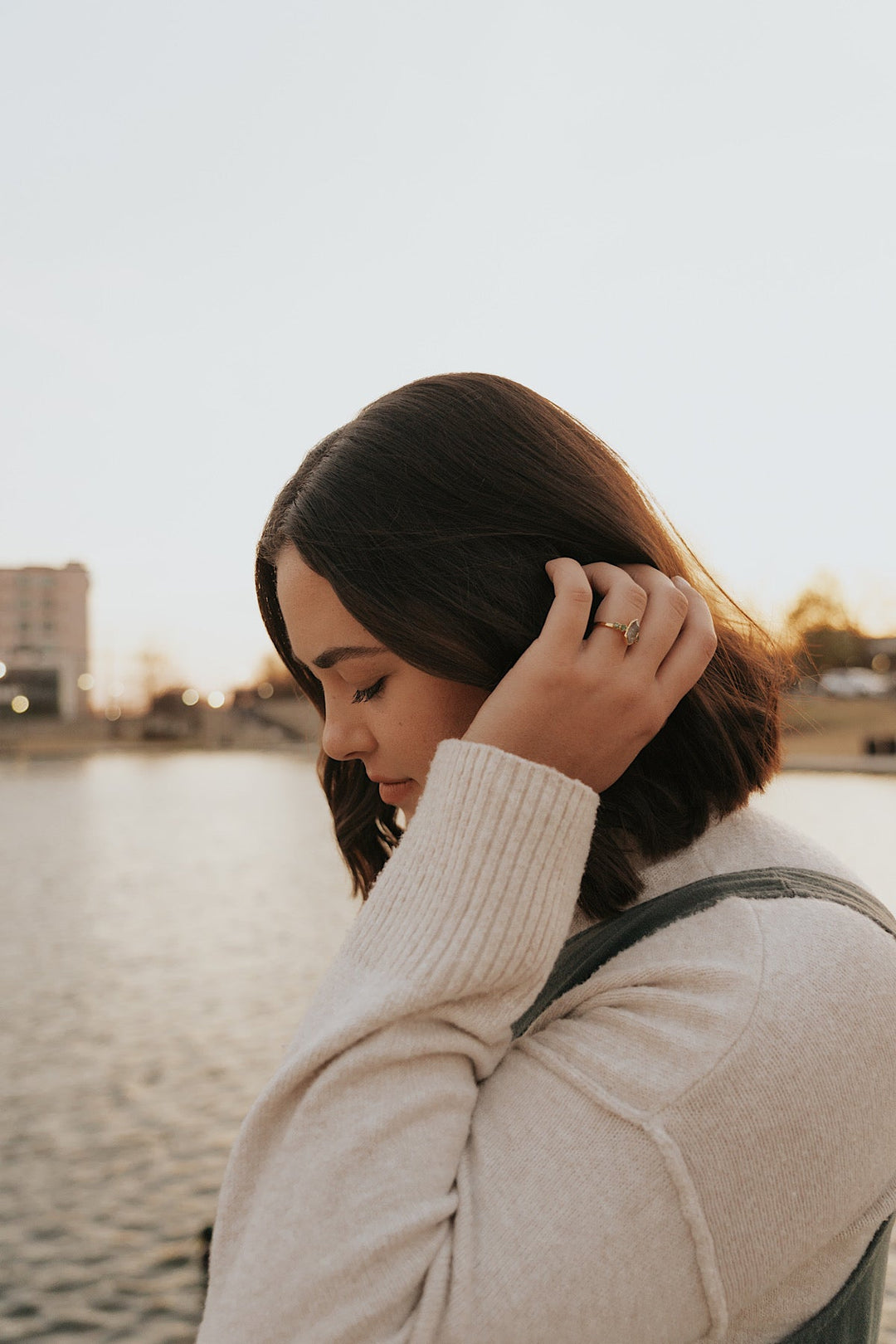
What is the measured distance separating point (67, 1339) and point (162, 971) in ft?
20.0

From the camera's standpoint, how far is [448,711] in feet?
5.05

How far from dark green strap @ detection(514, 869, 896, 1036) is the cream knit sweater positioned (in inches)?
1.3

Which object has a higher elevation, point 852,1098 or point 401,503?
point 401,503

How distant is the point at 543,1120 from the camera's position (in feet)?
3.76

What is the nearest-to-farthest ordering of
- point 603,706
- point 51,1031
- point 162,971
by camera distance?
point 603,706
point 51,1031
point 162,971

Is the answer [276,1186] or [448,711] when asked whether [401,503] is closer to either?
[448,711]

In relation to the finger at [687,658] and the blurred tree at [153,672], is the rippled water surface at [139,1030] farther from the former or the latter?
the blurred tree at [153,672]

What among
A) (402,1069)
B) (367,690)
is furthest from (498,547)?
(402,1069)

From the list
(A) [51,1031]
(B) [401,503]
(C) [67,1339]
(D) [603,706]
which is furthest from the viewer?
(A) [51,1031]

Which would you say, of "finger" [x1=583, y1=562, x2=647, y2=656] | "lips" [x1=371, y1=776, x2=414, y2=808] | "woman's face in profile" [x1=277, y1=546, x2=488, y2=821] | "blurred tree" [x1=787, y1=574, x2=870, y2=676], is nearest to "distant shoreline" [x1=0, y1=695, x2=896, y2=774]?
"blurred tree" [x1=787, y1=574, x2=870, y2=676]

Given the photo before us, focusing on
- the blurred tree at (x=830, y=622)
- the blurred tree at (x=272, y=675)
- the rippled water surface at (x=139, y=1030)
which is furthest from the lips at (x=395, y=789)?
the blurred tree at (x=272, y=675)

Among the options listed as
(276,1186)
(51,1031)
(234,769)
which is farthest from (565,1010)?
(234,769)

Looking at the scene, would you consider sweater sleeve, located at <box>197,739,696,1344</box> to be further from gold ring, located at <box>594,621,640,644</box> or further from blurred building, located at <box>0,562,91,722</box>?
blurred building, located at <box>0,562,91,722</box>

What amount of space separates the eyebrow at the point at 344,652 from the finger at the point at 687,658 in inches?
14.1
